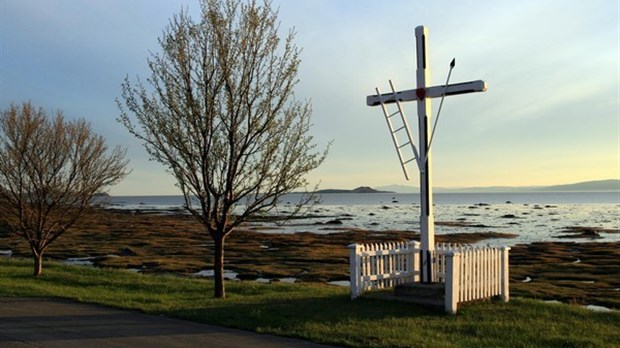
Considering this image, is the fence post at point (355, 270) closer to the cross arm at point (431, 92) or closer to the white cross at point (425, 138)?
the white cross at point (425, 138)

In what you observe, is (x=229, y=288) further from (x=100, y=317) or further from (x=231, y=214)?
(x=100, y=317)

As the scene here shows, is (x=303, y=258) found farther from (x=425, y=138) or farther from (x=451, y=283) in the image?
(x=451, y=283)

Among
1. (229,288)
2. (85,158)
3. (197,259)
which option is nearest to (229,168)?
(229,288)

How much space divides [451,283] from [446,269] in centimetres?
28

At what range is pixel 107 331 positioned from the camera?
34.2 ft

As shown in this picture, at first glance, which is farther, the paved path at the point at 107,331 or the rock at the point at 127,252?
the rock at the point at 127,252

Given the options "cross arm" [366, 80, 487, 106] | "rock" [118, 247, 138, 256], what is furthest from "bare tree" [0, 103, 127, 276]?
"rock" [118, 247, 138, 256]

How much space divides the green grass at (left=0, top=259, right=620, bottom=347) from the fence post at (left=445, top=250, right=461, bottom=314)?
0.22 m

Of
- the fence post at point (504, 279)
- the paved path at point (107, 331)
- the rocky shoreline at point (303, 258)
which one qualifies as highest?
the fence post at point (504, 279)

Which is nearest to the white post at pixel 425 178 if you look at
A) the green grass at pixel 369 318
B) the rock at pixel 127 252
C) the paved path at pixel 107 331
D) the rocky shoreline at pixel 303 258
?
the green grass at pixel 369 318

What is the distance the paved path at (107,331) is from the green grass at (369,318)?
18.6 inches

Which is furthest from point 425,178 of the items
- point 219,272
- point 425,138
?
point 219,272

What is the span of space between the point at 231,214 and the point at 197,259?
25.4m

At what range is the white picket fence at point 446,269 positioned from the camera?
11789mm
